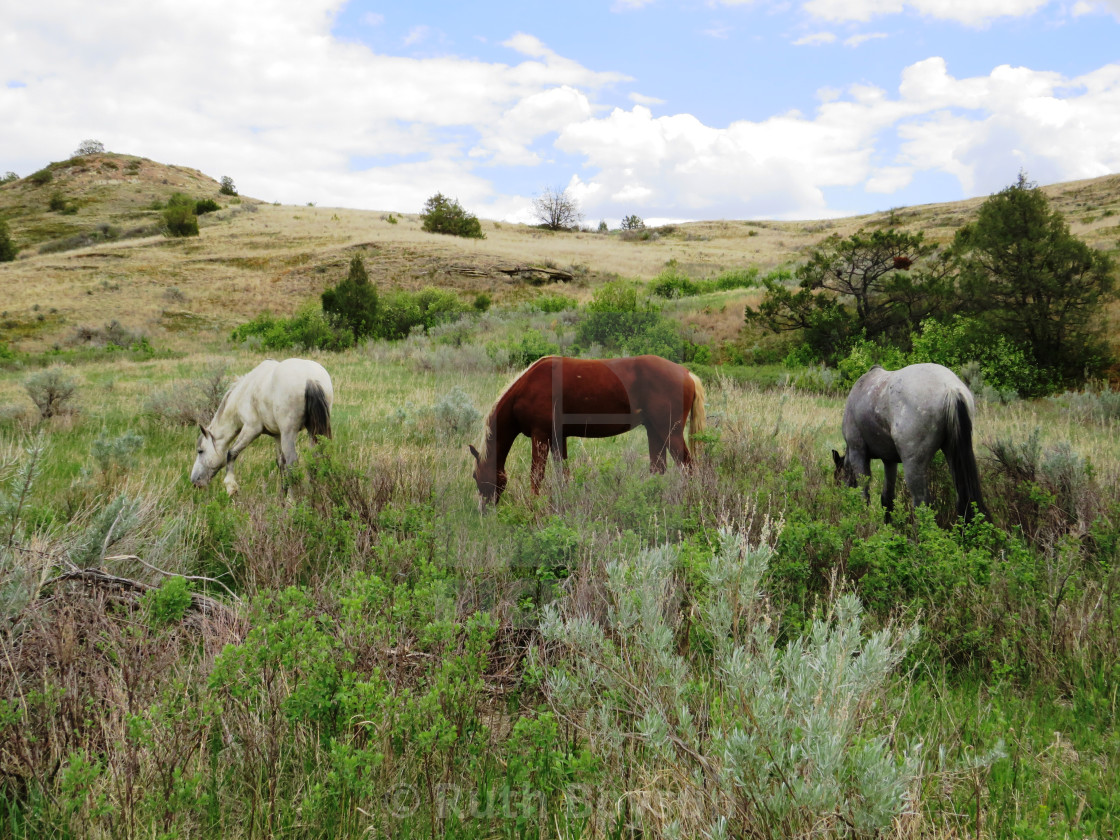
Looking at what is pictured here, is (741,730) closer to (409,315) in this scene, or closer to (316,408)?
(316,408)

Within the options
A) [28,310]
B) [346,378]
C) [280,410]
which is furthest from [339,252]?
[280,410]

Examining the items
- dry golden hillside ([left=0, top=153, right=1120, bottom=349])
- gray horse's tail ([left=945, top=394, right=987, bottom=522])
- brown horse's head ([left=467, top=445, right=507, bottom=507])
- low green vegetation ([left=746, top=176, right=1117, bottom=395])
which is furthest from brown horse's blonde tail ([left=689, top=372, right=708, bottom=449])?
dry golden hillside ([left=0, top=153, right=1120, bottom=349])

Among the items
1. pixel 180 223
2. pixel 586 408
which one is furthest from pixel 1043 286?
pixel 180 223

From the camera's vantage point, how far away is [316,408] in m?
6.44

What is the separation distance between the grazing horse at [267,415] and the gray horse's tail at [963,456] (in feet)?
19.7

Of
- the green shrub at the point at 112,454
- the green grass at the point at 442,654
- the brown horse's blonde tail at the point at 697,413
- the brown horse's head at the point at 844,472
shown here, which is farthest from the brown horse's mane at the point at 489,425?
the green shrub at the point at 112,454

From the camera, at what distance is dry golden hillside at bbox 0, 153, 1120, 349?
3328cm

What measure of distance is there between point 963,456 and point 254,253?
50.1m

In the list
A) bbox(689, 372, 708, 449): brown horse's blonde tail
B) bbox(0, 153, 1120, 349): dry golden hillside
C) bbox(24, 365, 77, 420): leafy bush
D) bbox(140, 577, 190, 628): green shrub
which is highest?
bbox(0, 153, 1120, 349): dry golden hillside

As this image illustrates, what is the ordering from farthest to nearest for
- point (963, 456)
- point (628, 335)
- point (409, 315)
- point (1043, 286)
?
1. point (409, 315)
2. point (1043, 286)
3. point (628, 335)
4. point (963, 456)

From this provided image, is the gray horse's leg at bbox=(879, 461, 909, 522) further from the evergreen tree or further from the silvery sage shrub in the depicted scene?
the evergreen tree

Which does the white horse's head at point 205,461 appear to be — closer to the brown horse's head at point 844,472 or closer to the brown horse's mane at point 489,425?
the brown horse's mane at point 489,425

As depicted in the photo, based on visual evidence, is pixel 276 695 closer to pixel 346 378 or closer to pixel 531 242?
pixel 346 378

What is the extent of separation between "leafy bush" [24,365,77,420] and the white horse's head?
4791mm
